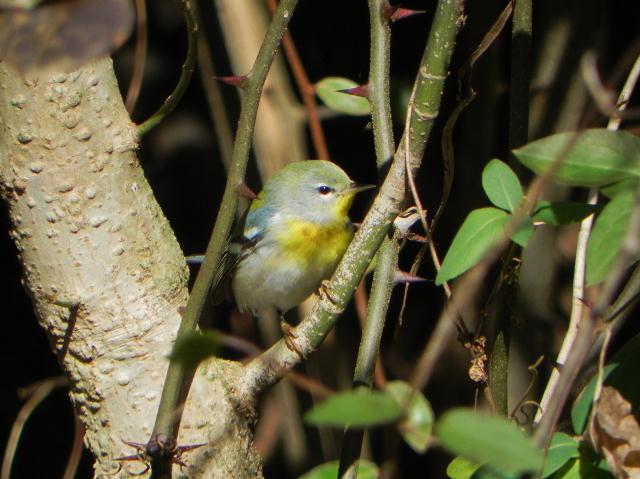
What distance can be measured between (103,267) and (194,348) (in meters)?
0.62

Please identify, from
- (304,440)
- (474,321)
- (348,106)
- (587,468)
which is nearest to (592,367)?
(587,468)

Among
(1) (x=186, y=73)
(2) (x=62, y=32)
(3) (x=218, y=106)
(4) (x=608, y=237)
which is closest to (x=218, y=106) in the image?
(3) (x=218, y=106)

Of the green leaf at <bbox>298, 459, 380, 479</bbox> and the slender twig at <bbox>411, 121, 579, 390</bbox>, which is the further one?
the green leaf at <bbox>298, 459, 380, 479</bbox>

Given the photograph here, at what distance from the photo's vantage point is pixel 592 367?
4.27ft

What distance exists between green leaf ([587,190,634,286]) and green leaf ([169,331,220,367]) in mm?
338

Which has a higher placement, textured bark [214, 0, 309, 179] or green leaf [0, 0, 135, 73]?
green leaf [0, 0, 135, 73]

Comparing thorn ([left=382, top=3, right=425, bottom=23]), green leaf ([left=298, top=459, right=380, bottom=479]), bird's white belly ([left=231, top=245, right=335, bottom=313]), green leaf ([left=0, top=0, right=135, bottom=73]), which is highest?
green leaf ([left=0, top=0, right=135, bottom=73])

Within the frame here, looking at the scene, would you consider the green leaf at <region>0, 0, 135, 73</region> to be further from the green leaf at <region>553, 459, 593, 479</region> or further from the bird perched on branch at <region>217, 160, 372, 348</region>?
the bird perched on branch at <region>217, 160, 372, 348</region>

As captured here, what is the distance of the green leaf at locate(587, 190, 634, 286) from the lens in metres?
0.75

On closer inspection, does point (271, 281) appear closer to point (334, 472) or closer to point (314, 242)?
point (314, 242)

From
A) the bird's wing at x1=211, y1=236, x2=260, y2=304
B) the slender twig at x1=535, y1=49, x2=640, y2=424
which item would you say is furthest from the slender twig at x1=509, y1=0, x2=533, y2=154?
the bird's wing at x1=211, y1=236, x2=260, y2=304

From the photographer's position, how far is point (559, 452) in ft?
3.29

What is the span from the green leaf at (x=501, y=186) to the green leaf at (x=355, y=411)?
1.48 ft

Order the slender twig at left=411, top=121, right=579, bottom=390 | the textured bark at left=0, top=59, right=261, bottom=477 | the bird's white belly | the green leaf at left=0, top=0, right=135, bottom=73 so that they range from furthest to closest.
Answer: the bird's white belly → the textured bark at left=0, top=59, right=261, bottom=477 → the slender twig at left=411, top=121, right=579, bottom=390 → the green leaf at left=0, top=0, right=135, bottom=73
